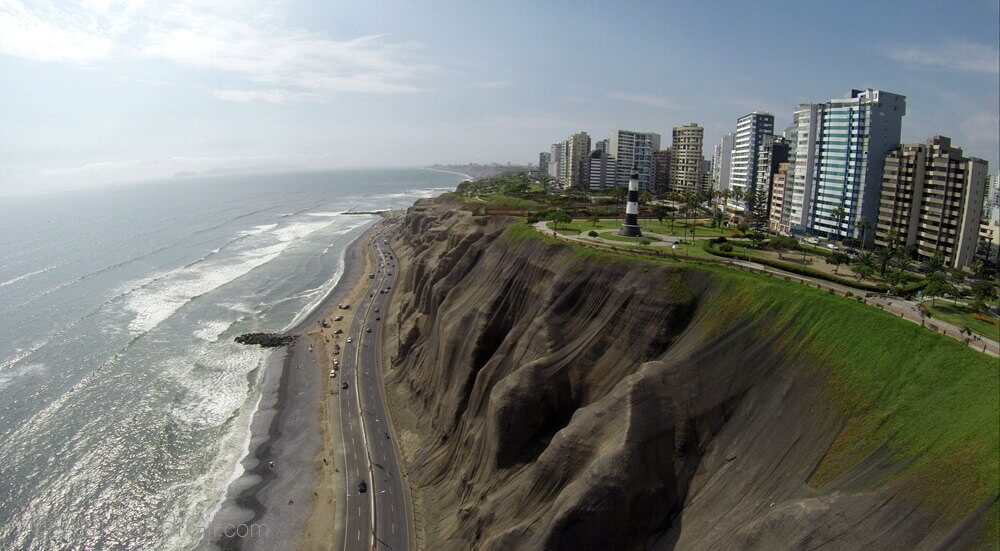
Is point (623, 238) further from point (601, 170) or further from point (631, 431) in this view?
point (601, 170)

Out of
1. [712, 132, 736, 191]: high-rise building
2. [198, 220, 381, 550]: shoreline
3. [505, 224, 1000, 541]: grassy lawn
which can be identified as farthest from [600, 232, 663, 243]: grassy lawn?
[712, 132, 736, 191]: high-rise building

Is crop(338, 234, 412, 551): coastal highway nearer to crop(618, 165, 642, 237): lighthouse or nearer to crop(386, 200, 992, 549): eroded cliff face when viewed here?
crop(386, 200, 992, 549): eroded cliff face

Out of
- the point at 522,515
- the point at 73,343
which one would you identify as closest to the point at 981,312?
the point at 522,515

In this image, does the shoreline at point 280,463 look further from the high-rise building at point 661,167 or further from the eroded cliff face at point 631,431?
the high-rise building at point 661,167

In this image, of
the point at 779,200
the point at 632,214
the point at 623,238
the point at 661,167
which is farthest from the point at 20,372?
the point at 661,167

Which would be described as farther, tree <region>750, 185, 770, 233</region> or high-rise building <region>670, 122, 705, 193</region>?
high-rise building <region>670, 122, 705, 193</region>

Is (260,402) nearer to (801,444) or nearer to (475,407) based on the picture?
(475,407)
